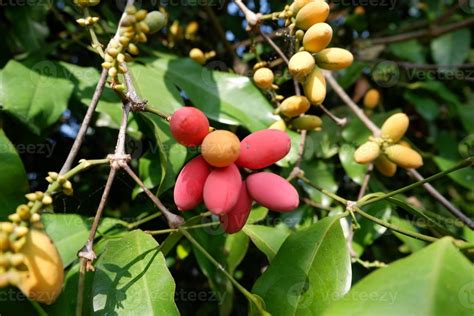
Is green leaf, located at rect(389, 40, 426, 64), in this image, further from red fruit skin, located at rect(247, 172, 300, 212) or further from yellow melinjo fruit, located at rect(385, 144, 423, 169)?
red fruit skin, located at rect(247, 172, 300, 212)

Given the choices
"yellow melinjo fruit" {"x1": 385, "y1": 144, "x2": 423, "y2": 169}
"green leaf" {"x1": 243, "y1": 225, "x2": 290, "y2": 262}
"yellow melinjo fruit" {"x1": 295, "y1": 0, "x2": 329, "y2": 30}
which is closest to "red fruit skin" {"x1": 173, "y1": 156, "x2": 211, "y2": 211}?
"green leaf" {"x1": 243, "y1": 225, "x2": 290, "y2": 262}

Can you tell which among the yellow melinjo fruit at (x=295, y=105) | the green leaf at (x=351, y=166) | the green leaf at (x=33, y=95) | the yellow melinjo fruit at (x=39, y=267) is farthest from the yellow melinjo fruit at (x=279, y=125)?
the yellow melinjo fruit at (x=39, y=267)

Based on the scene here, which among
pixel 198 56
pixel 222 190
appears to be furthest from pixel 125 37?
pixel 198 56

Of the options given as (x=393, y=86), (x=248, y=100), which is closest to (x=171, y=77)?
(x=248, y=100)

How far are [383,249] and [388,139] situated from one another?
0.49m

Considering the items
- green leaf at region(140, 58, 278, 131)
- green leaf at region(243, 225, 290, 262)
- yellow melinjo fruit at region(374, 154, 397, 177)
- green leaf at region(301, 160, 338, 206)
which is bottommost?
green leaf at region(301, 160, 338, 206)

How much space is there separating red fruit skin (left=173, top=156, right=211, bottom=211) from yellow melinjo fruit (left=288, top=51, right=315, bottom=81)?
0.28m

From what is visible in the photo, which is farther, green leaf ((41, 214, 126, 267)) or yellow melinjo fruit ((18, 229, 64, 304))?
green leaf ((41, 214, 126, 267))

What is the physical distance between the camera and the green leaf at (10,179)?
3.38 ft

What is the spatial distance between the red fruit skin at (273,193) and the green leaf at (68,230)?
435 millimetres

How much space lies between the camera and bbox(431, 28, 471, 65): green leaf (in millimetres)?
2094

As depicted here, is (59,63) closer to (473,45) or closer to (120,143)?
(120,143)

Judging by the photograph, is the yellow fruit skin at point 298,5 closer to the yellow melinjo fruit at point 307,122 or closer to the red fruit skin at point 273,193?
the yellow melinjo fruit at point 307,122

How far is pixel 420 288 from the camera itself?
2.11 feet
